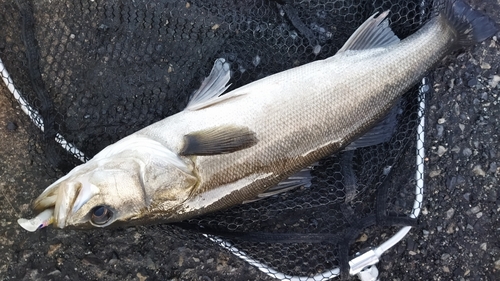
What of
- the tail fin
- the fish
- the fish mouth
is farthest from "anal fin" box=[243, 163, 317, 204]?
the tail fin

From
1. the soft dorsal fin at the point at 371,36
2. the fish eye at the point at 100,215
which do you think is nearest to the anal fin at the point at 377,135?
the soft dorsal fin at the point at 371,36

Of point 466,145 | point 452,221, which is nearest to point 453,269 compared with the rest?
point 452,221

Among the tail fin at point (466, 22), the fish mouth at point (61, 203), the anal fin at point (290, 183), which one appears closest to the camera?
the fish mouth at point (61, 203)

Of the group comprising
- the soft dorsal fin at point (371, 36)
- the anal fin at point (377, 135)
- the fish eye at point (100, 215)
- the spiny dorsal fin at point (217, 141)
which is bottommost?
the anal fin at point (377, 135)

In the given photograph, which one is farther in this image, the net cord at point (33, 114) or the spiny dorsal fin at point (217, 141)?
the net cord at point (33, 114)

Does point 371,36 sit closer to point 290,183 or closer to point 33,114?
point 290,183

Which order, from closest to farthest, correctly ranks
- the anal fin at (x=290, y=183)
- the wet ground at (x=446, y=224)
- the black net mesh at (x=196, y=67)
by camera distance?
1. the anal fin at (x=290, y=183)
2. the black net mesh at (x=196, y=67)
3. the wet ground at (x=446, y=224)

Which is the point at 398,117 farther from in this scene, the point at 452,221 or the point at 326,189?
the point at 452,221

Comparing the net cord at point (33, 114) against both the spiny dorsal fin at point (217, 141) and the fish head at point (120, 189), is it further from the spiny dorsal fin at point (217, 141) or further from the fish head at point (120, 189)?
the spiny dorsal fin at point (217, 141)
